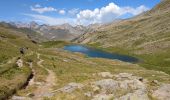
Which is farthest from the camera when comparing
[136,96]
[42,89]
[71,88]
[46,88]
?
[46,88]

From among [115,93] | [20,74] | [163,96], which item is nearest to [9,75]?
[20,74]

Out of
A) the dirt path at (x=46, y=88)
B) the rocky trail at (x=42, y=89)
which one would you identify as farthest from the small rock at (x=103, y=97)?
the dirt path at (x=46, y=88)

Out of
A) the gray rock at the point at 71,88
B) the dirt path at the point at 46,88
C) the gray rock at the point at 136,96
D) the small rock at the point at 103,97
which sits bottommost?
the dirt path at the point at 46,88

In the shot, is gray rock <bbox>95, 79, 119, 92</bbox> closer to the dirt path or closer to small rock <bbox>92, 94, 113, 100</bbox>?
small rock <bbox>92, 94, 113, 100</bbox>

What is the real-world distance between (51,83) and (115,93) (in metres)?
16.1

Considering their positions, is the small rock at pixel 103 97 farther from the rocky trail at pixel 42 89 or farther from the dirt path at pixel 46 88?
the dirt path at pixel 46 88

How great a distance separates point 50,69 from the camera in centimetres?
7144

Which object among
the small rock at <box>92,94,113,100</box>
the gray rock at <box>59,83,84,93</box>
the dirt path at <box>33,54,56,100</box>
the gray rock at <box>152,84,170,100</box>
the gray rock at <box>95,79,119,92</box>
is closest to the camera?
the small rock at <box>92,94,113,100</box>

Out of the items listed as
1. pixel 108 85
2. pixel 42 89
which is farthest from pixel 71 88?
pixel 42 89

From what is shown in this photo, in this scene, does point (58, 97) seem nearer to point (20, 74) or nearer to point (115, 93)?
point (115, 93)

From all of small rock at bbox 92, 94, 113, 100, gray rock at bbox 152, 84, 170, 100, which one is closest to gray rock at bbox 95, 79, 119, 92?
small rock at bbox 92, 94, 113, 100

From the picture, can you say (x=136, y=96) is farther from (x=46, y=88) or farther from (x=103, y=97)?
(x=46, y=88)

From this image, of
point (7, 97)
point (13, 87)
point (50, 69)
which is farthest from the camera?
point (50, 69)

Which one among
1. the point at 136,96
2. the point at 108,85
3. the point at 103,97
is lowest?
the point at 103,97
